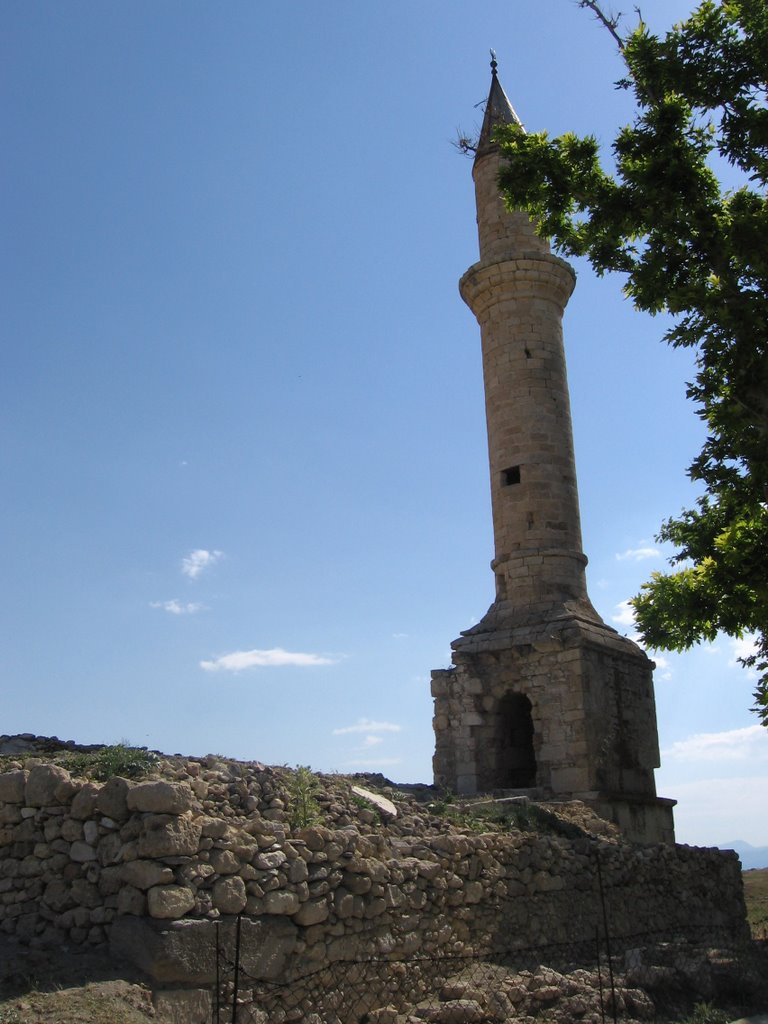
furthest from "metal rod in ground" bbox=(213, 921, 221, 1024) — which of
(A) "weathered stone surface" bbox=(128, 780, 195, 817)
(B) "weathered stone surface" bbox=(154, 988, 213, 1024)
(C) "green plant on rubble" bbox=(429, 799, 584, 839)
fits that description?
(C) "green plant on rubble" bbox=(429, 799, 584, 839)

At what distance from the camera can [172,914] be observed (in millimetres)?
6695

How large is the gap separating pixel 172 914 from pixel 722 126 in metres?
9.70

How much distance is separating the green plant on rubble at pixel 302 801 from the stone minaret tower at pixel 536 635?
599 centimetres

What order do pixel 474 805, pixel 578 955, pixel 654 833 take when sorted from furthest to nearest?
1. pixel 654 833
2. pixel 474 805
3. pixel 578 955

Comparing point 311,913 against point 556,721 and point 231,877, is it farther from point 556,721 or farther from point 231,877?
point 556,721

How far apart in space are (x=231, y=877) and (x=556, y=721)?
8.32 metres

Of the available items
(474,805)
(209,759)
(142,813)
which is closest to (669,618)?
(474,805)

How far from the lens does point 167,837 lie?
6.92 metres

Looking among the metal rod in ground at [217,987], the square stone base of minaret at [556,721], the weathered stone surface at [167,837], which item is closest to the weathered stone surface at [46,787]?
the weathered stone surface at [167,837]

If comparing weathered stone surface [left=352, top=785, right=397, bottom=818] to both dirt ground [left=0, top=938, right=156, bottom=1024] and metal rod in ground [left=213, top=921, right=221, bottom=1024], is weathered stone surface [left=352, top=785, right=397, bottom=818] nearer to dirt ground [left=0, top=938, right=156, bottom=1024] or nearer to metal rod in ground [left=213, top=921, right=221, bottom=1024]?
metal rod in ground [left=213, top=921, right=221, bottom=1024]

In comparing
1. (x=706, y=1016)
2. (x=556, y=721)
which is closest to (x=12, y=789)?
(x=706, y=1016)

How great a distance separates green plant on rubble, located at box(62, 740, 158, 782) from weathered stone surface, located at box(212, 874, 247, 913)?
1262 mm

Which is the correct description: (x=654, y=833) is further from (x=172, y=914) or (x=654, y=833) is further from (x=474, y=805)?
(x=172, y=914)


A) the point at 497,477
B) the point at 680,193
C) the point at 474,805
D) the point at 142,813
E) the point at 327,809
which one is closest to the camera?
the point at 142,813
